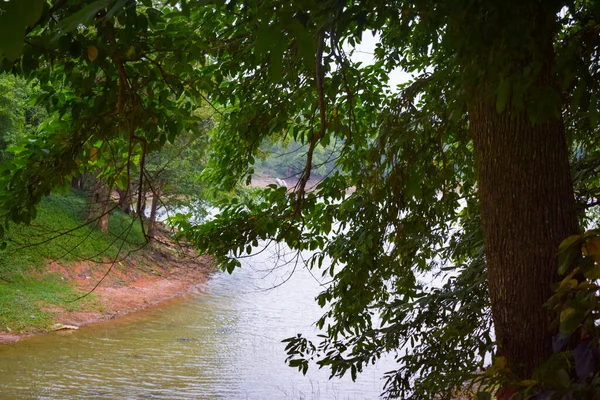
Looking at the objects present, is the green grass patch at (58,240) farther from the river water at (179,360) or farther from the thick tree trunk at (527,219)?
the thick tree trunk at (527,219)

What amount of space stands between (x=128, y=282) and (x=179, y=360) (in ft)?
21.2

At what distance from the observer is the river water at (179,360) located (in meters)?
10.3

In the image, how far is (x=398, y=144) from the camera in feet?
12.6

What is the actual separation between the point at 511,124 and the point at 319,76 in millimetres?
1044

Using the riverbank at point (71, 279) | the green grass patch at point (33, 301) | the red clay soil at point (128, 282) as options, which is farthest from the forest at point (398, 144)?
the red clay soil at point (128, 282)

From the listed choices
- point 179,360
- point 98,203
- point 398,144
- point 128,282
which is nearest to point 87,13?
point 398,144

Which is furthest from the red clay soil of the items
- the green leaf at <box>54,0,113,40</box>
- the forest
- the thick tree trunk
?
the green leaf at <box>54,0,113,40</box>

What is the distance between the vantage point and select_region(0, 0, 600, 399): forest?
1.92 m

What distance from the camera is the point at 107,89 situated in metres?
3.52

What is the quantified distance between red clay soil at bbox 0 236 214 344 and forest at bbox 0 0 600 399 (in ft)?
30.4

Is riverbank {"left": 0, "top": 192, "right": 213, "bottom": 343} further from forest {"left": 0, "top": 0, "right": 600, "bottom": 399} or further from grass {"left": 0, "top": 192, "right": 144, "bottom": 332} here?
forest {"left": 0, "top": 0, "right": 600, "bottom": 399}

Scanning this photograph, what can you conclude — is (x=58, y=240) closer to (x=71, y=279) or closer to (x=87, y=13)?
(x=71, y=279)

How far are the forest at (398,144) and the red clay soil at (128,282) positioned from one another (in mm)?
9271

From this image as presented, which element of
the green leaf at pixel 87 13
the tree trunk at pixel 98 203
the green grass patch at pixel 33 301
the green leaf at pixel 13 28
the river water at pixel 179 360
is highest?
the tree trunk at pixel 98 203
